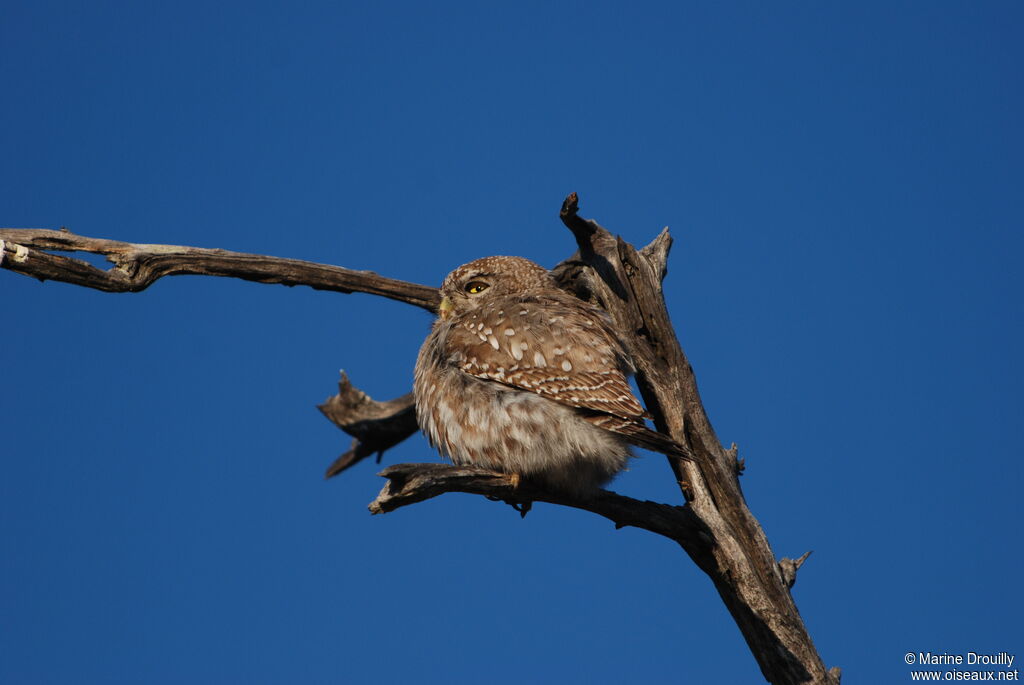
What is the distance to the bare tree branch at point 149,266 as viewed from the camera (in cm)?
678

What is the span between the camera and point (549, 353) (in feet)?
20.7

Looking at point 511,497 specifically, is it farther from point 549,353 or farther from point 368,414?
point 368,414

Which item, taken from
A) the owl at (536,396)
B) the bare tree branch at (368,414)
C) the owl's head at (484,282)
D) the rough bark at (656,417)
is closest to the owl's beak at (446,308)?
the owl's head at (484,282)

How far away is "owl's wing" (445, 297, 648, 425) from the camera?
19.8 ft

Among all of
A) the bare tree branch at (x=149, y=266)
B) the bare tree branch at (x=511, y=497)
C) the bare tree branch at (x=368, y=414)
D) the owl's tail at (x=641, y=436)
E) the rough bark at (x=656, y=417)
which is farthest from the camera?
the bare tree branch at (x=368, y=414)

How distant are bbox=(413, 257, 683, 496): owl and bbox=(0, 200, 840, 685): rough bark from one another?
10.3 inches

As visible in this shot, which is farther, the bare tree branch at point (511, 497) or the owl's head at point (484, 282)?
the owl's head at point (484, 282)

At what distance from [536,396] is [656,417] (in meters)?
1.58

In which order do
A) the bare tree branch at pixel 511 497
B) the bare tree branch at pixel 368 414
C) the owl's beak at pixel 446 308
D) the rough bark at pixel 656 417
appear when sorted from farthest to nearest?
the bare tree branch at pixel 368 414 < the owl's beak at pixel 446 308 < the rough bark at pixel 656 417 < the bare tree branch at pixel 511 497

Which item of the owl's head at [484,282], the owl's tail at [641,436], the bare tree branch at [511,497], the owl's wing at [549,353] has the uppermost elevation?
the owl's head at [484,282]

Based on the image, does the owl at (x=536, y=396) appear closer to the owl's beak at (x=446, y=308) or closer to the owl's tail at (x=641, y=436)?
the owl's tail at (x=641, y=436)

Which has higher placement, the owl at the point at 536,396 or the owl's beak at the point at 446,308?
the owl's beak at the point at 446,308

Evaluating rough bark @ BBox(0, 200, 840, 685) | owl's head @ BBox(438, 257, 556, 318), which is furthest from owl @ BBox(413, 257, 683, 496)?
owl's head @ BBox(438, 257, 556, 318)

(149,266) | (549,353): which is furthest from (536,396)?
(149,266)
